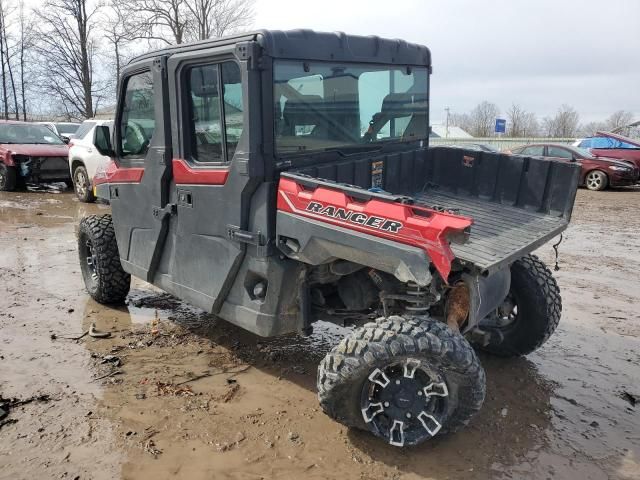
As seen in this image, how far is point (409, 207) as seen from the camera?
2871 mm

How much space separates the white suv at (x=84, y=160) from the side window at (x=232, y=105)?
331 inches

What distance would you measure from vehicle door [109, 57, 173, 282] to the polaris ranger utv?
18mm

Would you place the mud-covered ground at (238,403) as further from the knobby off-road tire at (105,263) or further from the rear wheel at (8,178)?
the rear wheel at (8,178)

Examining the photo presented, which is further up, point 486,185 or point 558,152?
point 486,185

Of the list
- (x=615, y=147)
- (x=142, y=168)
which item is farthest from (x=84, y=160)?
(x=615, y=147)

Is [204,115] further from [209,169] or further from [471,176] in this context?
[471,176]

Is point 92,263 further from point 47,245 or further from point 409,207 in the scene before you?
point 409,207

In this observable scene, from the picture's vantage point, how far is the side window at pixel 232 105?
351 cm

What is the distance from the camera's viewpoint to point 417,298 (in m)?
3.21

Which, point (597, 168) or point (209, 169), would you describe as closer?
point (209, 169)

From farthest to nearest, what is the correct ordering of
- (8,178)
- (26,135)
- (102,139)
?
(26,135) → (8,178) → (102,139)

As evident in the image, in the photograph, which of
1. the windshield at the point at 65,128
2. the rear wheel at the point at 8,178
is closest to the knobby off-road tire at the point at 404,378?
the rear wheel at the point at 8,178

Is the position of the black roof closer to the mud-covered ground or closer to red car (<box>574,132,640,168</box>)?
the mud-covered ground

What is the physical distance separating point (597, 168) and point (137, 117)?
48.1 ft
